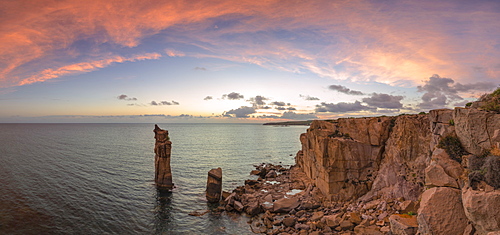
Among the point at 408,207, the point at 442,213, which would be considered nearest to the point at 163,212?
the point at 408,207

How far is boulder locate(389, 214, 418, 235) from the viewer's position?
15538 mm

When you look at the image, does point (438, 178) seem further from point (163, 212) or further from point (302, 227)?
point (163, 212)

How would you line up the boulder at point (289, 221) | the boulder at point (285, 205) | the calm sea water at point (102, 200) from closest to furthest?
the boulder at point (289, 221) → the calm sea water at point (102, 200) → the boulder at point (285, 205)

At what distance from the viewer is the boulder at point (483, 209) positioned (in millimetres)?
10828

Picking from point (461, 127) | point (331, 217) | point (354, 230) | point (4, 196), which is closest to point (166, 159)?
point (4, 196)

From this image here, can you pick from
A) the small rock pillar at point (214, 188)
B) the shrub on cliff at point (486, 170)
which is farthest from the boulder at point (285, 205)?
the shrub on cliff at point (486, 170)

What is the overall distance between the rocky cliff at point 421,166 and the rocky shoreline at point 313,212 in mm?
490

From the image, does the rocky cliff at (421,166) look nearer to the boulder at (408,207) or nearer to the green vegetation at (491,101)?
the boulder at (408,207)

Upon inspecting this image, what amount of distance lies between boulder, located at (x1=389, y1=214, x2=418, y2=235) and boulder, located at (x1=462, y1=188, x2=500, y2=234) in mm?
4202

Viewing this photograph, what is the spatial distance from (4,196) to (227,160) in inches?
2016

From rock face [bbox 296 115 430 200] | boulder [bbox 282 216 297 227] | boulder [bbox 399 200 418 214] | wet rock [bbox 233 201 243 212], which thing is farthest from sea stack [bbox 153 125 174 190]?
boulder [bbox 399 200 418 214]

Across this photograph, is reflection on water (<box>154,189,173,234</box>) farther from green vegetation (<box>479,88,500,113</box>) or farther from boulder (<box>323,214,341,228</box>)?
→ green vegetation (<box>479,88,500,113</box>)

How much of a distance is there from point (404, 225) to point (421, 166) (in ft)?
39.4

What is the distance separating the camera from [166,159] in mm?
45906
